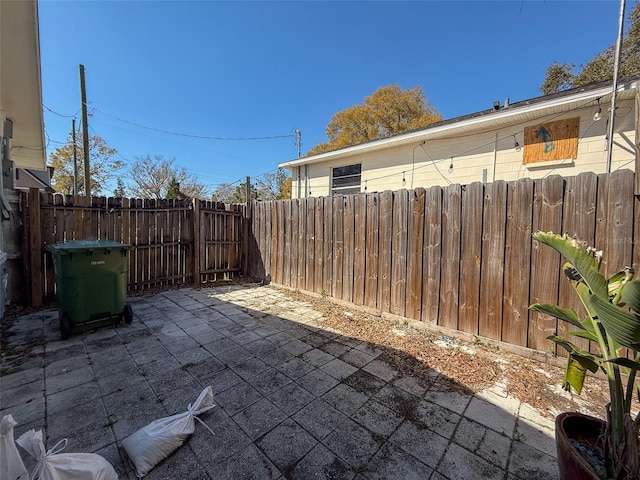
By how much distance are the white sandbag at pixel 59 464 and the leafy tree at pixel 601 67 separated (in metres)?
13.4

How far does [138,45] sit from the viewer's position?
6840 millimetres

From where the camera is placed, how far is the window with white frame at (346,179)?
8.52 metres

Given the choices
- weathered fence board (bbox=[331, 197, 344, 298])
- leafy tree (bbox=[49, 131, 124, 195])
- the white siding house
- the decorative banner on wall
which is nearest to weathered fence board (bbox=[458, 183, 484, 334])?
weathered fence board (bbox=[331, 197, 344, 298])

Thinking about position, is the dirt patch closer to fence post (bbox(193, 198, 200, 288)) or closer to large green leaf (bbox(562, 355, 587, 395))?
large green leaf (bbox(562, 355, 587, 395))

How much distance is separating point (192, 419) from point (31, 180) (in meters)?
15.8

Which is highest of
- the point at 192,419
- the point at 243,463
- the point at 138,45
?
the point at 138,45

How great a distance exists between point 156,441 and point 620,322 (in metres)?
2.36

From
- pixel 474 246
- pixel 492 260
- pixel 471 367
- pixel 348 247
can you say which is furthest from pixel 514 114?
pixel 471 367

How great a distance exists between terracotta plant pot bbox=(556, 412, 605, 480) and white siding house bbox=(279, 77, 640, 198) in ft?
13.8

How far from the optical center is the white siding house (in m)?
4.67

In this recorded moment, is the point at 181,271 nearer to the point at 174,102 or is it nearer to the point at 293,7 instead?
the point at 293,7

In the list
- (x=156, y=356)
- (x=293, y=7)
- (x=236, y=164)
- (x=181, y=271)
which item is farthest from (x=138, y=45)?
(x=236, y=164)

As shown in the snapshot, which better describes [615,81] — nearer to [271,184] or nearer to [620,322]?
[620,322]

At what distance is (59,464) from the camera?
1.18 metres
